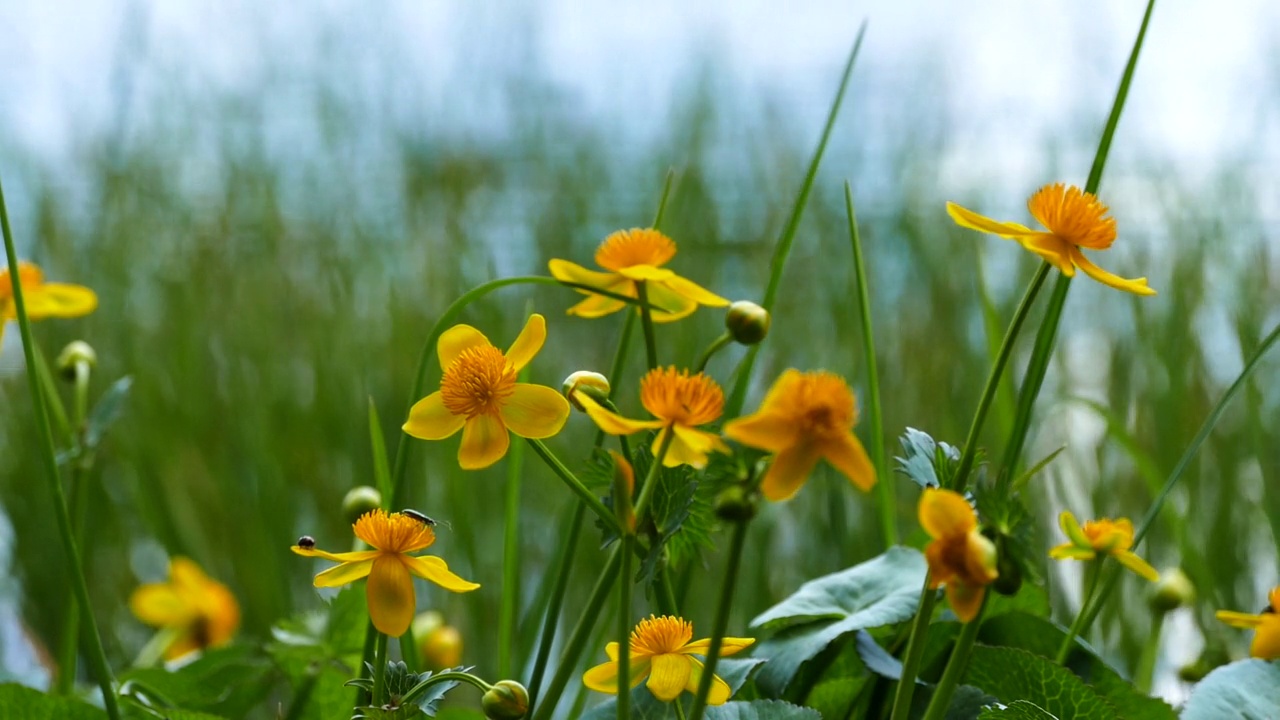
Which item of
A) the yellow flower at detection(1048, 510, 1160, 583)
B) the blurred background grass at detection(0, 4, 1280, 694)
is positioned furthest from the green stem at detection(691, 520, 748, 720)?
the blurred background grass at detection(0, 4, 1280, 694)

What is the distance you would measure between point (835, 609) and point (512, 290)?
1.20 metres

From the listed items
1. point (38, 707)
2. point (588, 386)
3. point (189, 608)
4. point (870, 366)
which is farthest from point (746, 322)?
point (189, 608)

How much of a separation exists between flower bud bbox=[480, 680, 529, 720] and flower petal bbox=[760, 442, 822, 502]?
102mm

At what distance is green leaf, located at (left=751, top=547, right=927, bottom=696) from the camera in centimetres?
41

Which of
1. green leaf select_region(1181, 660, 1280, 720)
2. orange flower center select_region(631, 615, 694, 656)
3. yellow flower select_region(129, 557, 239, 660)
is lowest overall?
yellow flower select_region(129, 557, 239, 660)

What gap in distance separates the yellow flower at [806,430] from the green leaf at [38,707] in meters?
0.31

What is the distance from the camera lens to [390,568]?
1.11 feet

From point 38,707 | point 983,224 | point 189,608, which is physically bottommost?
point 189,608

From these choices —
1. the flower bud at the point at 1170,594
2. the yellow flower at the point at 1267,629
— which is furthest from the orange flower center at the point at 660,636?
the flower bud at the point at 1170,594

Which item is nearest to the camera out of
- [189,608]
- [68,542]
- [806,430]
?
[806,430]

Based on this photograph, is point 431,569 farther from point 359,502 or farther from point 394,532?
point 359,502

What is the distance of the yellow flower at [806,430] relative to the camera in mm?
267

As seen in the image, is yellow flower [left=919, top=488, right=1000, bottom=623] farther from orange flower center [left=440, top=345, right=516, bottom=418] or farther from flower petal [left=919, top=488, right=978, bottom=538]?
orange flower center [left=440, top=345, right=516, bottom=418]

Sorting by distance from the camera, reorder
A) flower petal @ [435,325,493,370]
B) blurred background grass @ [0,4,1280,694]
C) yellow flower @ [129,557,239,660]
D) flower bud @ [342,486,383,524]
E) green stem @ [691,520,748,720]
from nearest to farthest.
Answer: green stem @ [691,520,748,720], flower petal @ [435,325,493,370], flower bud @ [342,486,383,524], yellow flower @ [129,557,239,660], blurred background grass @ [0,4,1280,694]
